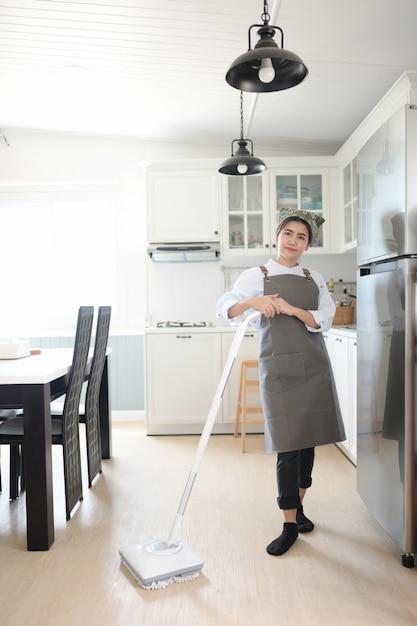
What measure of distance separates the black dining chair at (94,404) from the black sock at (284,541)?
1.29 metres

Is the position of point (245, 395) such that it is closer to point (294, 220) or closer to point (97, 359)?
point (97, 359)

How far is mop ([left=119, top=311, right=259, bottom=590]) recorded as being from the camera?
201 centimetres

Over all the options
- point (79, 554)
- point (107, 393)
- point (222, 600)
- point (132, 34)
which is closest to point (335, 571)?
point (222, 600)

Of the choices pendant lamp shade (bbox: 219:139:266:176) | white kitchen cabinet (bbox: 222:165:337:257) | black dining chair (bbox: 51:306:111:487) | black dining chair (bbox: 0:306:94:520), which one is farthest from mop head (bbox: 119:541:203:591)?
white kitchen cabinet (bbox: 222:165:337:257)

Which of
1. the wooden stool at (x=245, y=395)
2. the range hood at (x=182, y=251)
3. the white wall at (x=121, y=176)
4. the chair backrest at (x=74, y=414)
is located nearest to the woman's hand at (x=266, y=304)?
the chair backrest at (x=74, y=414)

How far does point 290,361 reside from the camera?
2.31 m

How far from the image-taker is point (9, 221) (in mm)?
5195

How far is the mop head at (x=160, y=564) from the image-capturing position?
6.56 feet

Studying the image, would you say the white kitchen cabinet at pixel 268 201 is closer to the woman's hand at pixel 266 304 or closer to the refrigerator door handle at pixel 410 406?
the woman's hand at pixel 266 304

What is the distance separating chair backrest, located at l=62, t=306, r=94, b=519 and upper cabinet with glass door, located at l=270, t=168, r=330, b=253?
2332 millimetres

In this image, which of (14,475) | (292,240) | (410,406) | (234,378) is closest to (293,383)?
(410,406)

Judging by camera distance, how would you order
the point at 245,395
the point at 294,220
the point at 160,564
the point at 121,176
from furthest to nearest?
the point at 121,176 < the point at 245,395 < the point at 294,220 < the point at 160,564

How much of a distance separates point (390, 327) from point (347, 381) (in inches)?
54.8

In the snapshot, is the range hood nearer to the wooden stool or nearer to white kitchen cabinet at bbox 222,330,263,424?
white kitchen cabinet at bbox 222,330,263,424
